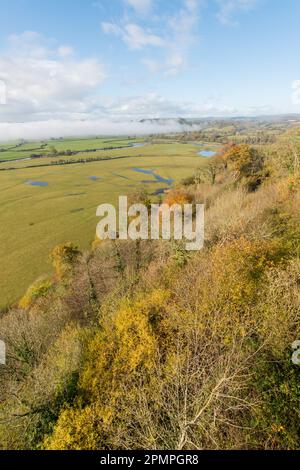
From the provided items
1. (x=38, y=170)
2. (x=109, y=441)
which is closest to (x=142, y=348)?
(x=109, y=441)

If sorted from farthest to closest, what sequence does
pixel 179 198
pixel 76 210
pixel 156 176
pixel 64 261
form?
pixel 156 176 < pixel 76 210 < pixel 179 198 < pixel 64 261

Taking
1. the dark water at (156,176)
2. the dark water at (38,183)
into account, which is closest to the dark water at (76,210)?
the dark water at (156,176)

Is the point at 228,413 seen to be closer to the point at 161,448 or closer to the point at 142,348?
the point at 161,448

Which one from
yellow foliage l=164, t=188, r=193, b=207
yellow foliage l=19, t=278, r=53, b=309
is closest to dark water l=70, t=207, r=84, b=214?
yellow foliage l=164, t=188, r=193, b=207

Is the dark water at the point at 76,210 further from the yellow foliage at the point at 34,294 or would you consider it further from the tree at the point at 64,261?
the yellow foliage at the point at 34,294

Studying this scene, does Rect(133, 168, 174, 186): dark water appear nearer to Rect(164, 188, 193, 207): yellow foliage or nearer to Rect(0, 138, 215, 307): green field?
Rect(0, 138, 215, 307): green field

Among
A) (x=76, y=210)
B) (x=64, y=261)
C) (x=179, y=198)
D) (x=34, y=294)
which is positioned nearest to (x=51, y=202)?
(x=76, y=210)

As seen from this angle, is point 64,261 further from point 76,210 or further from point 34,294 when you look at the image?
point 76,210

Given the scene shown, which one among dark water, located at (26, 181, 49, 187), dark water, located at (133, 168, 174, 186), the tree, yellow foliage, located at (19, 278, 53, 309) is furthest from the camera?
dark water, located at (26, 181, 49, 187)
